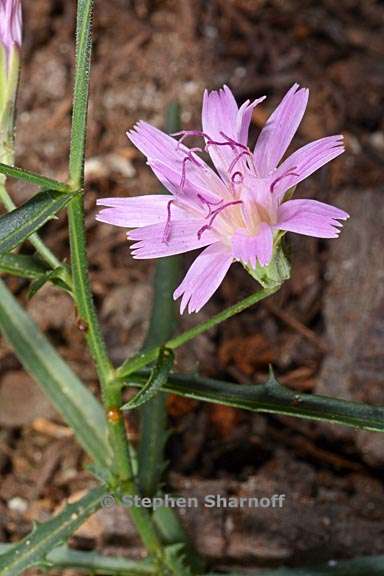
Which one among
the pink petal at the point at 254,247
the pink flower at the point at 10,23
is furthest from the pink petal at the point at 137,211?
the pink flower at the point at 10,23

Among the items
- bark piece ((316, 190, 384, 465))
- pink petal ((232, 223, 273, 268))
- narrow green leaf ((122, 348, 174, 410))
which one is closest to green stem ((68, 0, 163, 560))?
narrow green leaf ((122, 348, 174, 410))

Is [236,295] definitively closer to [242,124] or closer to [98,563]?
Result: [98,563]

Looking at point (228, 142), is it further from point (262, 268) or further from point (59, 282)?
point (59, 282)

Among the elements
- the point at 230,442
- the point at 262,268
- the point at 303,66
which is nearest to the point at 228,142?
the point at 262,268

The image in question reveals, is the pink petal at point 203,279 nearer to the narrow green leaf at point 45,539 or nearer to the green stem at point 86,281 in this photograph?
the green stem at point 86,281

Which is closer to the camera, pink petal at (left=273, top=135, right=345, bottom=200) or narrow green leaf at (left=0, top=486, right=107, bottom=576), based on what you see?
pink petal at (left=273, top=135, right=345, bottom=200)

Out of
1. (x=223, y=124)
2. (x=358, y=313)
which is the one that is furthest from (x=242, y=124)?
(x=358, y=313)

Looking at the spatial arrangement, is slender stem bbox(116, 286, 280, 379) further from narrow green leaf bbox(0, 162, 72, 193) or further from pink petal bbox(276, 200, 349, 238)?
narrow green leaf bbox(0, 162, 72, 193)
